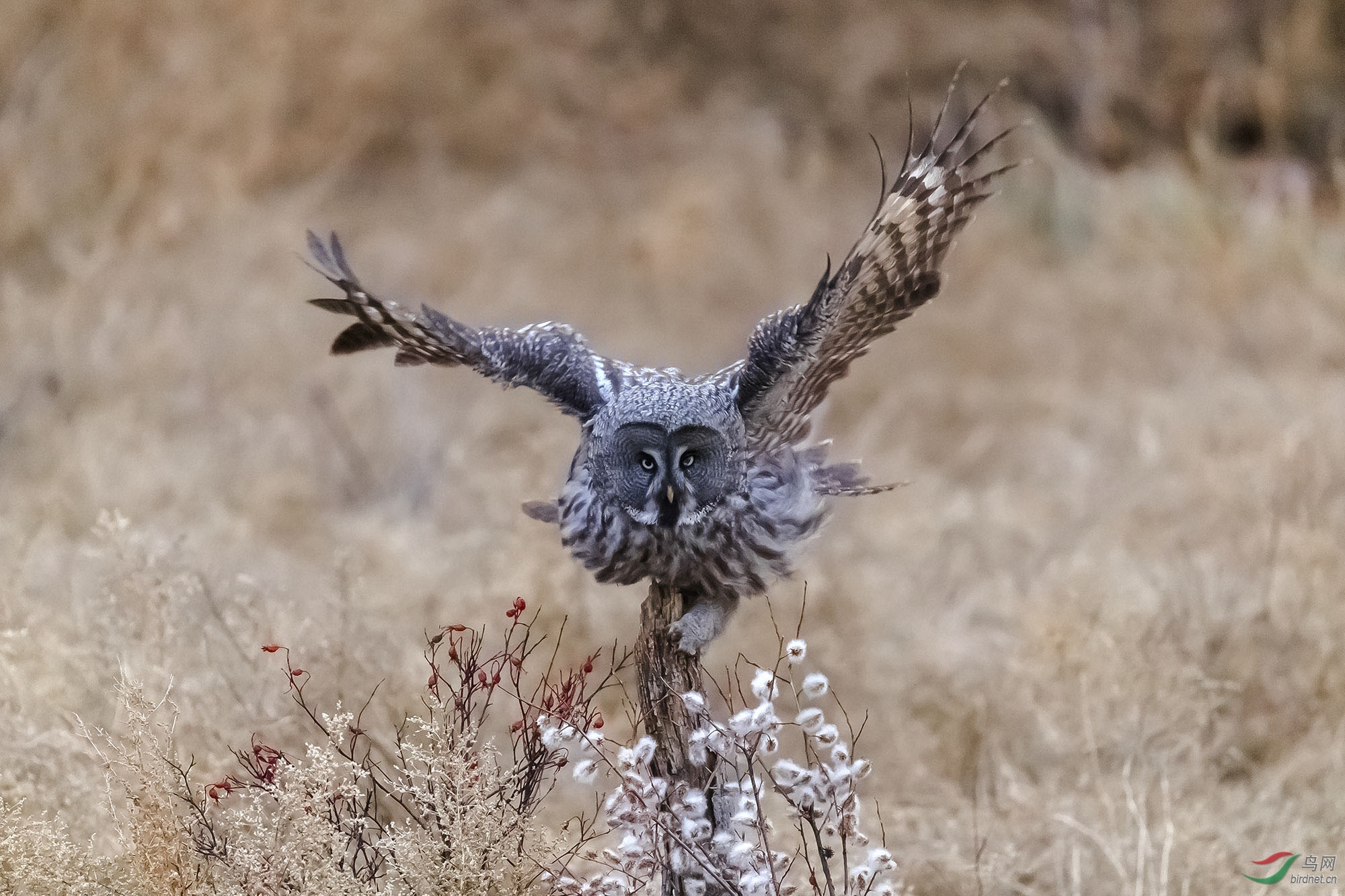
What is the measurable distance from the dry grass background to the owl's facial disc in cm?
112

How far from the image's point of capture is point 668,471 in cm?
245

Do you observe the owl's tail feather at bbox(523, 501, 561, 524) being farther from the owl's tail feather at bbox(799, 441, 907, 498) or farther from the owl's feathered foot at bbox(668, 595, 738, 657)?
the owl's tail feather at bbox(799, 441, 907, 498)

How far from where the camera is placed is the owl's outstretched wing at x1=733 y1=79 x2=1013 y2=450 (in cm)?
236

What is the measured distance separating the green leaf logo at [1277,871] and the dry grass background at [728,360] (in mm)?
82

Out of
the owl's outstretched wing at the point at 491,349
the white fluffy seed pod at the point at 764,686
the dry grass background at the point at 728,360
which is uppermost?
the dry grass background at the point at 728,360

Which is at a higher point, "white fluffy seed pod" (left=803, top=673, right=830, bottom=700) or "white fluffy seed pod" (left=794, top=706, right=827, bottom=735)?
"white fluffy seed pod" (left=803, top=673, right=830, bottom=700)

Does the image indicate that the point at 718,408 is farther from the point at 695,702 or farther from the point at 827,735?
the point at 827,735

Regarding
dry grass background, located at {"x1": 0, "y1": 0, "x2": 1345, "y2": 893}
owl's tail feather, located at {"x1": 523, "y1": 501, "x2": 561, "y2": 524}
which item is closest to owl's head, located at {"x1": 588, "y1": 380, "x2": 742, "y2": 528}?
owl's tail feather, located at {"x1": 523, "y1": 501, "x2": 561, "y2": 524}

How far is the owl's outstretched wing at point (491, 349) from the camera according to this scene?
2570 millimetres

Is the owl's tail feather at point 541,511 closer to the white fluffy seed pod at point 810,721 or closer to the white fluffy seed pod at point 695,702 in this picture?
the white fluffy seed pod at point 695,702

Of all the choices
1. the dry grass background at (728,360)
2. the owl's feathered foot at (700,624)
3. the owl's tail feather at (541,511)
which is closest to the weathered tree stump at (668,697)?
the owl's feathered foot at (700,624)

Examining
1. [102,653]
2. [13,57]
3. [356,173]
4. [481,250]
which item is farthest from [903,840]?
[356,173]

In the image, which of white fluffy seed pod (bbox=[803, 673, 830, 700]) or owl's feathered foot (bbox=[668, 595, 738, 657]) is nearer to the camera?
white fluffy seed pod (bbox=[803, 673, 830, 700])

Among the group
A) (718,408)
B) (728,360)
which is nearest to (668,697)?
(718,408)
